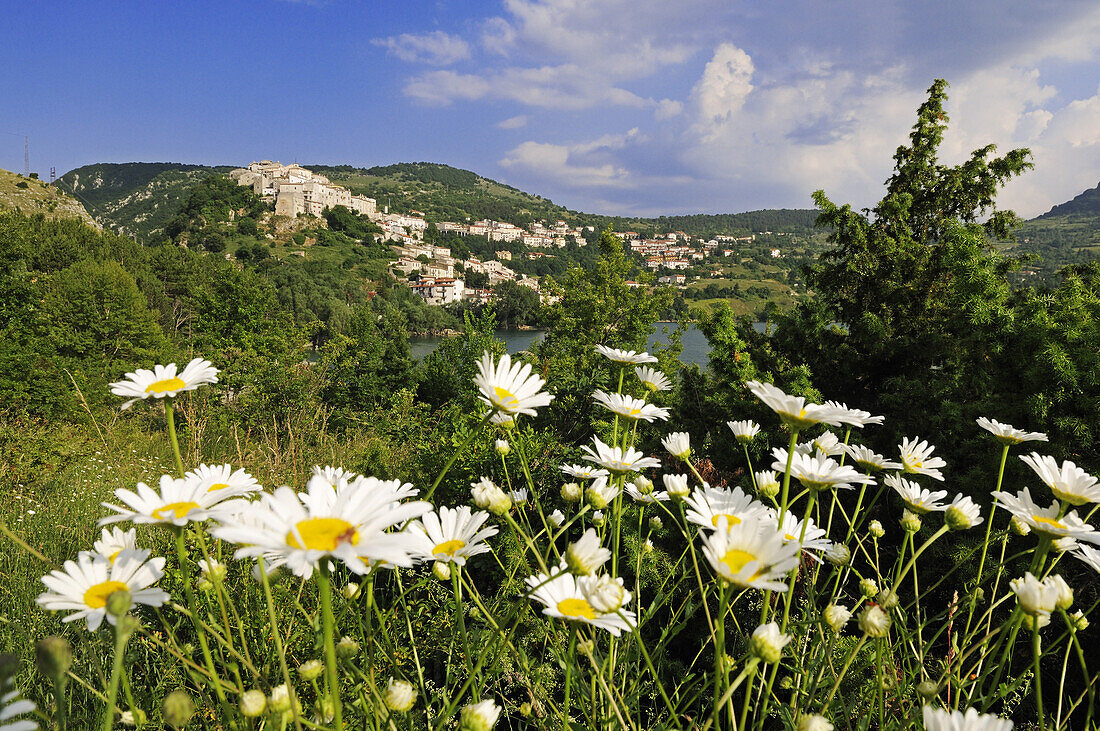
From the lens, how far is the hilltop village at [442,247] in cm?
6869

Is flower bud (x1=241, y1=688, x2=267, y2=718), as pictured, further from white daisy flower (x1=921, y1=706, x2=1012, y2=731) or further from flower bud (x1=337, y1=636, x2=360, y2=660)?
white daisy flower (x1=921, y1=706, x2=1012, y2=731)

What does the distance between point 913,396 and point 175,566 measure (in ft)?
13.4

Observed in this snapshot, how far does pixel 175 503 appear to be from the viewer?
862 millimetres

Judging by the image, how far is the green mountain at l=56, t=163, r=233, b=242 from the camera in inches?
3546

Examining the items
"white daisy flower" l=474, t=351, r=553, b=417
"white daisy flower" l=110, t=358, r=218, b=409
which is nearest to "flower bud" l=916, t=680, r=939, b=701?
"white daisy flower" l=474, t=351, r=553, b=417

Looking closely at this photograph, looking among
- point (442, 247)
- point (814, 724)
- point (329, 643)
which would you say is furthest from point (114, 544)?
point (442, 247)

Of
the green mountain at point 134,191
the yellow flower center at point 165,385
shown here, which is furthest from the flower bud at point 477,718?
the green mountain at point 134,191

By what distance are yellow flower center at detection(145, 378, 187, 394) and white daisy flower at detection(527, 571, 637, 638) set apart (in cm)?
84

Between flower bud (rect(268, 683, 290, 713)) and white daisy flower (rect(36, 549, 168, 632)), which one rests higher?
white daisy flower (rect(36, 549, 168, 632))

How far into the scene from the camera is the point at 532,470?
3.39 m

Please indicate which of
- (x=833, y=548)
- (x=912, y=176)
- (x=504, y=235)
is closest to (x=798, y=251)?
(x=504, y=235)

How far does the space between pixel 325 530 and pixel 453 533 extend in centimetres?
48

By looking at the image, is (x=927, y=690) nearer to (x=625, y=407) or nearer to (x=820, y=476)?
(x=820, y=476)

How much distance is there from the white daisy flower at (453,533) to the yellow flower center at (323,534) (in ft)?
0.89
